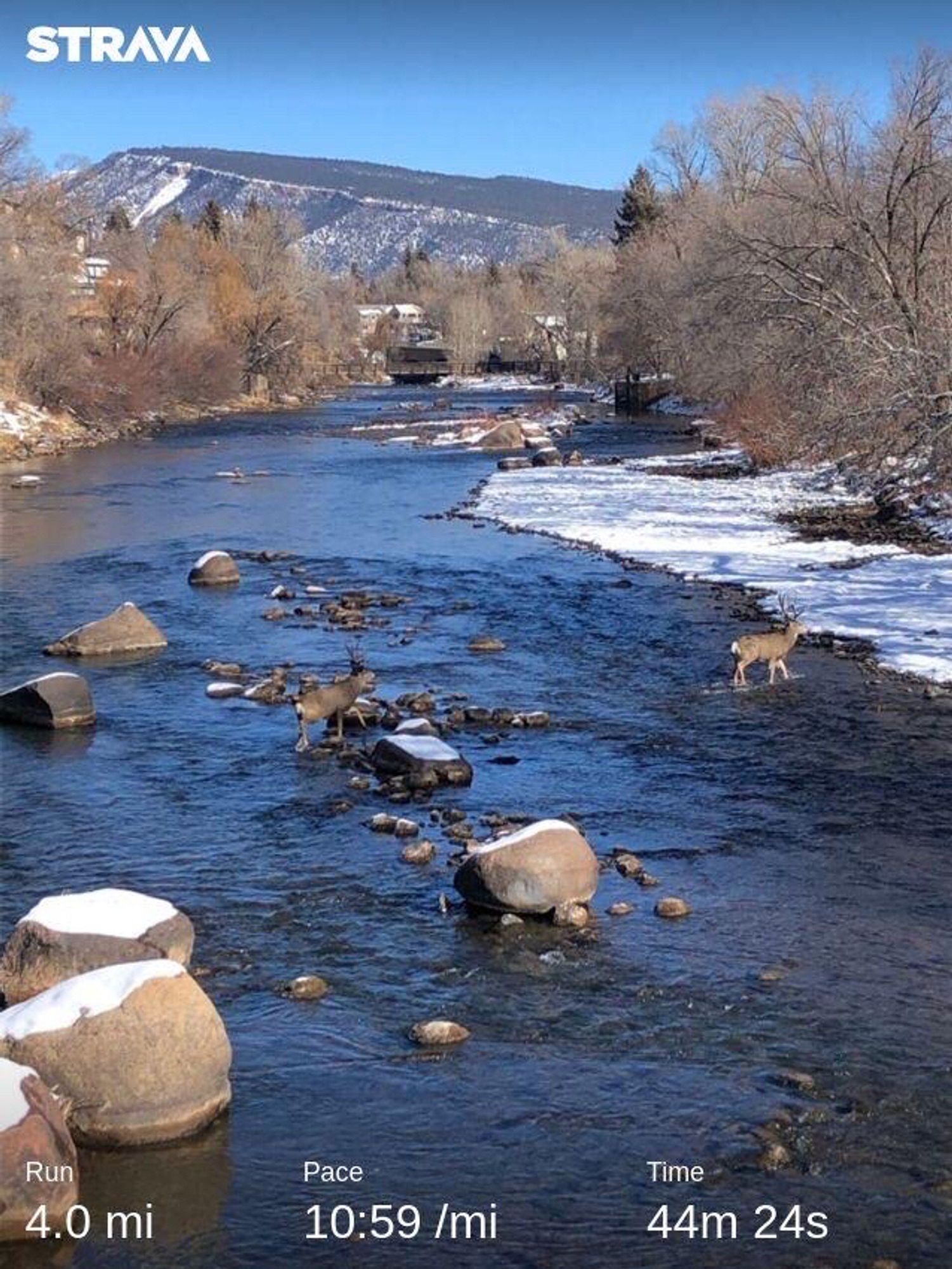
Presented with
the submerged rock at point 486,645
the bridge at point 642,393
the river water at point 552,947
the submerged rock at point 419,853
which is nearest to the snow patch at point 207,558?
the river water at point 552,947

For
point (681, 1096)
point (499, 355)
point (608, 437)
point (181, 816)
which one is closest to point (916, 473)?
point (181, 816)

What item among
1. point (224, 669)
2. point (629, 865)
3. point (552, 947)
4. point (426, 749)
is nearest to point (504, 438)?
point (224, 669)

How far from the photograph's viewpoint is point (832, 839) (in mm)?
11711

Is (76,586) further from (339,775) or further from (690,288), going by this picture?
(690,288)

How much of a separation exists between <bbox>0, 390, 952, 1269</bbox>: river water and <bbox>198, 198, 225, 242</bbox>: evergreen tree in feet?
286

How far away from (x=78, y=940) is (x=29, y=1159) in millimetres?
2121

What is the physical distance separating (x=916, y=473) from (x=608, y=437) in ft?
98.9

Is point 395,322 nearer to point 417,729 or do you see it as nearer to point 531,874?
point 417,729

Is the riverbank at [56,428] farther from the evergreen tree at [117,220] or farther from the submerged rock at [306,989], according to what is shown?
the submerged rock at [306,989]

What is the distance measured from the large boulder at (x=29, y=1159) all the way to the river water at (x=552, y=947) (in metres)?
0.16

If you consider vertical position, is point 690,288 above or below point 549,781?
above

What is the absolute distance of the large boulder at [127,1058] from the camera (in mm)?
7453

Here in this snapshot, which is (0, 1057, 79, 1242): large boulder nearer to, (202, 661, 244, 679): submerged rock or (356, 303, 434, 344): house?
(202, 661, 244, 679): submerged rock

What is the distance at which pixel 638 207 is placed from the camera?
95.3 meters
